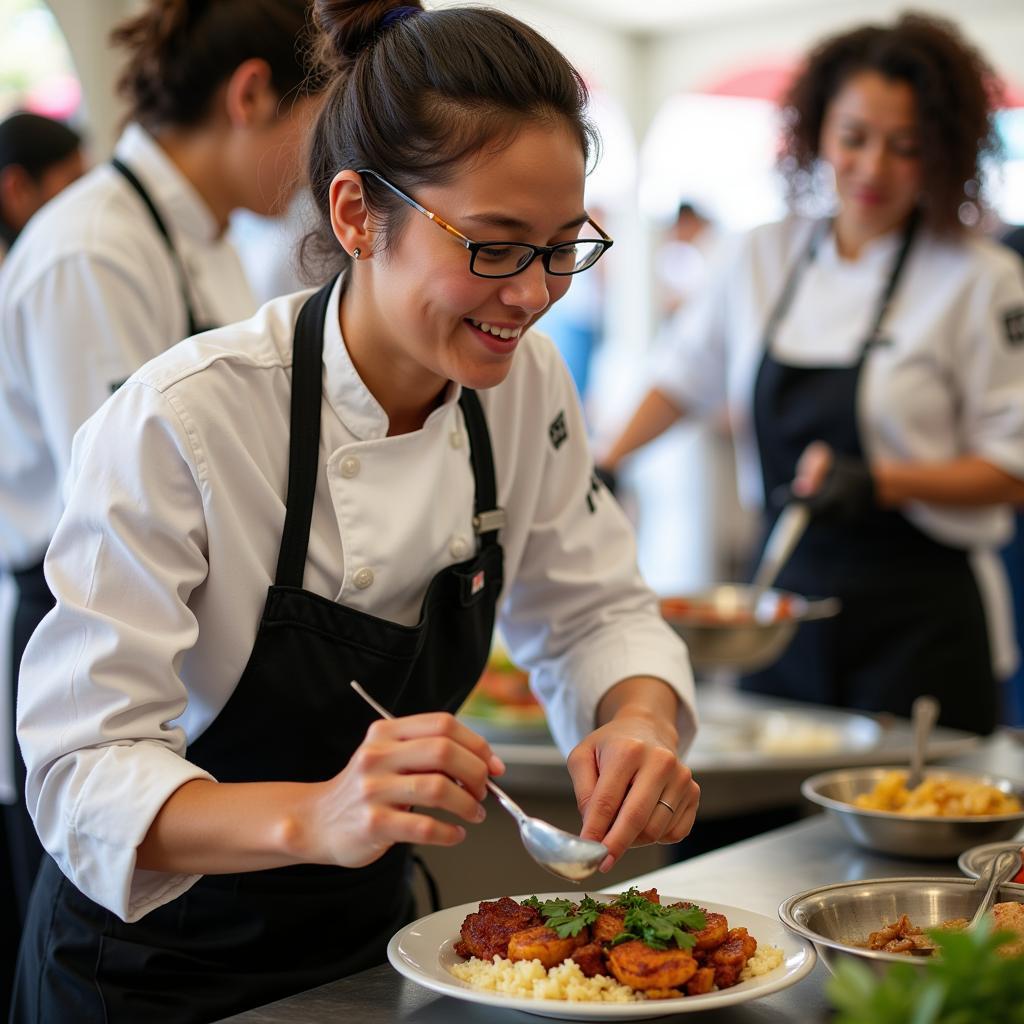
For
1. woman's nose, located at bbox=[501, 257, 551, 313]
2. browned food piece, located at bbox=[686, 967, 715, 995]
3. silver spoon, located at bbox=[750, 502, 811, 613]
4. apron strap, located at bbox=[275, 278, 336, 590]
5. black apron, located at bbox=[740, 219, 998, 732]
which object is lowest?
black apron, located at bbox=[740, 219, 998, 732]

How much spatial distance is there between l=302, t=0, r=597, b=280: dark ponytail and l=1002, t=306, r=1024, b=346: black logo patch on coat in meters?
1.45

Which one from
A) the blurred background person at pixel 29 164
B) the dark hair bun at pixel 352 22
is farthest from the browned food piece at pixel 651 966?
the blurred background person at pixel 29 164

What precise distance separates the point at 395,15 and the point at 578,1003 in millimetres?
1010

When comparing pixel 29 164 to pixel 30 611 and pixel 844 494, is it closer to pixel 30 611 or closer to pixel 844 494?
pixel 30 611

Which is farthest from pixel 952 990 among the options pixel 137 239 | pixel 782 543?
pixel 782 543

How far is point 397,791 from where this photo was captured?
3.52 ft

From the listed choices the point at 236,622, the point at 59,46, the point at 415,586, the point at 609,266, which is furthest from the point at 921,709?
the point at 609,266

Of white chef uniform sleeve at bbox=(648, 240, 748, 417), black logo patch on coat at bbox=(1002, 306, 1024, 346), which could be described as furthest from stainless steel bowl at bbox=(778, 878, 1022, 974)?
white chef uniform sleeve at bbox=(648, 240, 748, 417)

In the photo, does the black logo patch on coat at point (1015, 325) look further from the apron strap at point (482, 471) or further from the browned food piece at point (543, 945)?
the browned food piece at point (543, 945)

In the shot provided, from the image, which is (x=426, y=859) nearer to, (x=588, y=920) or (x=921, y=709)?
(x=921, y=709)

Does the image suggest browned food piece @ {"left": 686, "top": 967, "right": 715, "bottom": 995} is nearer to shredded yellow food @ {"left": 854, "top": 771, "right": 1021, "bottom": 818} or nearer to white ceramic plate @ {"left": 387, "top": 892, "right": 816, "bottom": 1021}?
white ceramic plate @ {"left": 387, "top": 892, "right": 816, "bottom": 1021}

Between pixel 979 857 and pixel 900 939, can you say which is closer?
pixel 900 939

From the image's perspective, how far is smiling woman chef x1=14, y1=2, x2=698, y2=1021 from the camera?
1.20 metres

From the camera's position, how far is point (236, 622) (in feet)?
4.34
